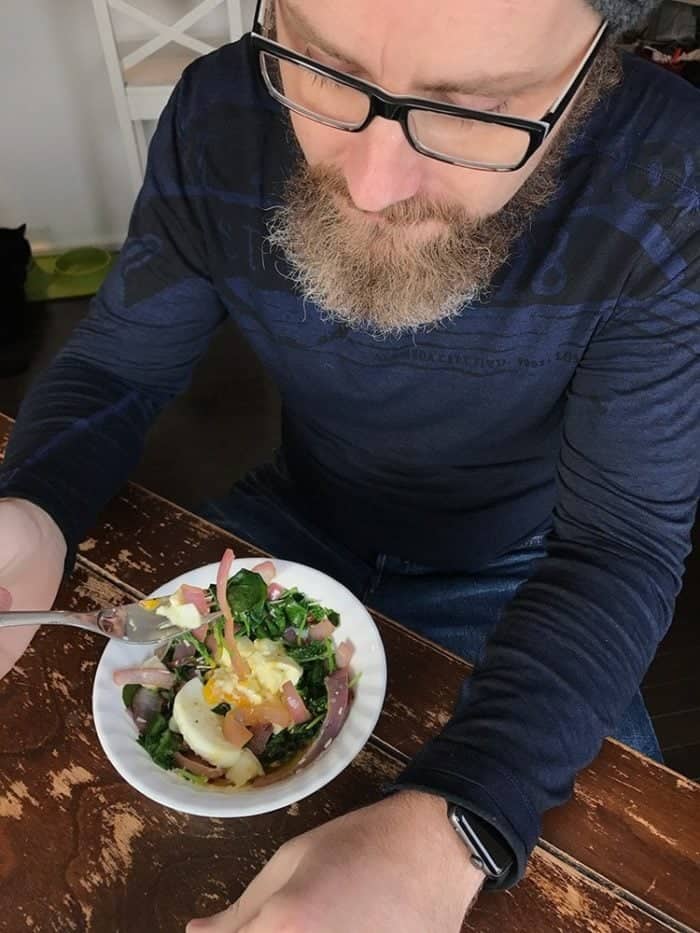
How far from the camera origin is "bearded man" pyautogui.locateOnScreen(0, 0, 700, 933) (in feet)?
2.02

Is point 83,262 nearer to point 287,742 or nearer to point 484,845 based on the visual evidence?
point 287,742

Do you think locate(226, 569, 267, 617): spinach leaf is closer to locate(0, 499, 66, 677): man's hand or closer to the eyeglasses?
locate(0, 499, 66, 677): man's hand

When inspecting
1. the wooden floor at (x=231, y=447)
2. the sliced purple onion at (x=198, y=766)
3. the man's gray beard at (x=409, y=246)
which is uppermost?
the man's gray beard at (x=409, y=246)

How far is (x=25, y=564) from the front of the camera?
79 centimetres

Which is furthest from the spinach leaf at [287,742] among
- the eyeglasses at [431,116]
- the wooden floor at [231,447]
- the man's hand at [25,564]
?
the wooden floor at [231,447]

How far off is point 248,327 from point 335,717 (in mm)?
473

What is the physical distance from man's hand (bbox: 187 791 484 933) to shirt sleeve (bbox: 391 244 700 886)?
0.18 ft

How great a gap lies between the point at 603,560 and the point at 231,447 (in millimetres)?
1475

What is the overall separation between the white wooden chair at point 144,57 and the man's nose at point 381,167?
158cm

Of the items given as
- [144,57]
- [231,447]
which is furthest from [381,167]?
[144,57]

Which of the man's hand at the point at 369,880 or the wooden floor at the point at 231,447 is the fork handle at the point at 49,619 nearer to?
the man's hand at the point at 369,880

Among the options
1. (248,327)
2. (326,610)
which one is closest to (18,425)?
(248,327)

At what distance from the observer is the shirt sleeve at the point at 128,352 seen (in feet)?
2.97

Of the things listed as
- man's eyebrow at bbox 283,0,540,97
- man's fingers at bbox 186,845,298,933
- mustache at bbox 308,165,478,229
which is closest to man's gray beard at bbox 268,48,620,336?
mustache at bbox 308,165,478,229
